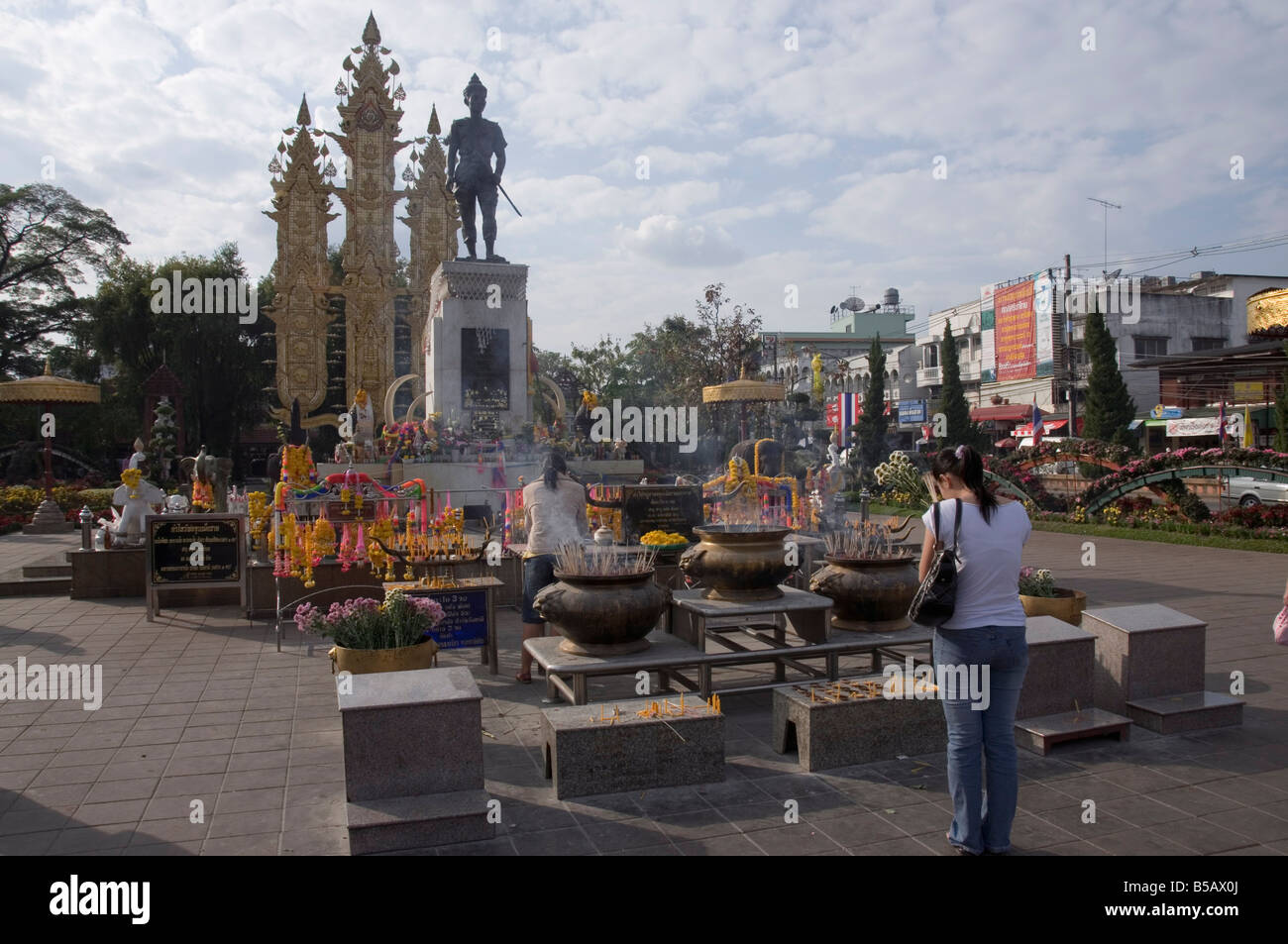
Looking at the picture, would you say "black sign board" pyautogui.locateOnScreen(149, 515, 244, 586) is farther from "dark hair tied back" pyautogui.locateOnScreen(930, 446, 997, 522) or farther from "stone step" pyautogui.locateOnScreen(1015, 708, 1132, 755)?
"dark hair tied back" pyautogui.locateOnScreen(930, 446, 997, 522)

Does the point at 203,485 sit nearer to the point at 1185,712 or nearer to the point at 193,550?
the point at 193,550

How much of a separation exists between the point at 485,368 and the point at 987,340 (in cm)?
3903

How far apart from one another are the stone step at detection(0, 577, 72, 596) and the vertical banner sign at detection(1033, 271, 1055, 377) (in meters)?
42.5

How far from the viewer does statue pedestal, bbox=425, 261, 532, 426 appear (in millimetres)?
19828

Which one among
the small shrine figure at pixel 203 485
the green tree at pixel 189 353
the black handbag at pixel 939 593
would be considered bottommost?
the black handbag at pixel 939 593

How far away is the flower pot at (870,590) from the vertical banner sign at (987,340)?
46.0 metres

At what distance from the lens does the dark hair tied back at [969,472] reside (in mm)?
4418

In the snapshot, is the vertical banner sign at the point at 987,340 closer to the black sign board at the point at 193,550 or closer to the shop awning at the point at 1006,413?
the shop awning at the point at 1006,413

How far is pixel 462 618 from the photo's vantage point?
8.22m

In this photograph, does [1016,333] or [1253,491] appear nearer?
[1253,491]

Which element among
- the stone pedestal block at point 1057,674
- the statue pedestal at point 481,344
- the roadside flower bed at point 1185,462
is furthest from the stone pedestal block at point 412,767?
the roadside flower bed at point 1185,462

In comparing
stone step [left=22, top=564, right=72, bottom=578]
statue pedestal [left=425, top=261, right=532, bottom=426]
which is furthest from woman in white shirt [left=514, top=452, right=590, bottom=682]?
statue pedestal [left=425, top=261, right=532, bottom=426]

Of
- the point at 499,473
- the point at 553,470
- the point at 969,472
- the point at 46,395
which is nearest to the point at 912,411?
the point at 499,473
